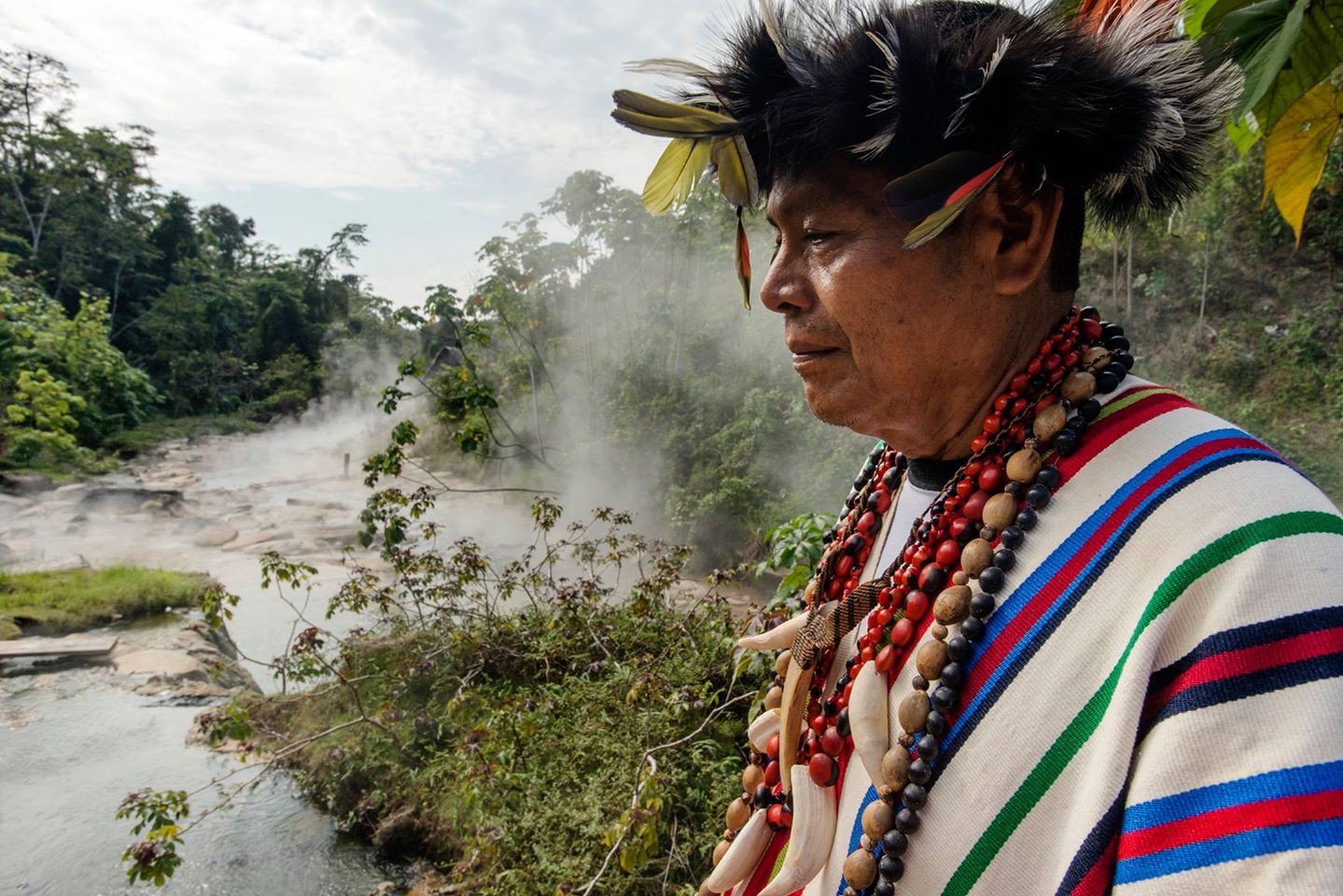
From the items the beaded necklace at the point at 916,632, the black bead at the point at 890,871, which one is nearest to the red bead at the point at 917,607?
the beaded necklace at the point at 916,632

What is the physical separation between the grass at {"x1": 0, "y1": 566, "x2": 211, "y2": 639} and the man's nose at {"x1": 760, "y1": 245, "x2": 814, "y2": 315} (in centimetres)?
1125

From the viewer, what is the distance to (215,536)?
14.7m

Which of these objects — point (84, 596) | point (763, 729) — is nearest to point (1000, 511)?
point (763, 729)

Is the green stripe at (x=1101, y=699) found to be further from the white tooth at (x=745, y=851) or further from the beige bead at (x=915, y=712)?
the white tooth at (x=745, y=851)

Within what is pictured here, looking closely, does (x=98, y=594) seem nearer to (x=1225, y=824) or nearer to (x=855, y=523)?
(x=855, y=523)

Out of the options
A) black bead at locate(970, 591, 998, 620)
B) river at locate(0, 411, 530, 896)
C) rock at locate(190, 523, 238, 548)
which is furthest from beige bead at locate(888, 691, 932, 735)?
rock at locate(190, 523, 238, 548)

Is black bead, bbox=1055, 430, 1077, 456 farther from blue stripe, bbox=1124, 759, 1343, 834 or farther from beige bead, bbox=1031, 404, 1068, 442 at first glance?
blue stripe, bbox=1124, 759, 1343, 834

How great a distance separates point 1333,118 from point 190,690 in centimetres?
920

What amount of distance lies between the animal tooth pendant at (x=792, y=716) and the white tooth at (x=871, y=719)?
198mm

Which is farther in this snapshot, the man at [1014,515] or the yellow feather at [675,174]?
the yellow feather at [675,174]

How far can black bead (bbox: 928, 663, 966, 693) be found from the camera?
0.90 meters

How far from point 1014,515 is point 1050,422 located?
0.46ft

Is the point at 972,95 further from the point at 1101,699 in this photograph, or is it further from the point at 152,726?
the point at 152,726

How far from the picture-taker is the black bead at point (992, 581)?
93 centimetres
